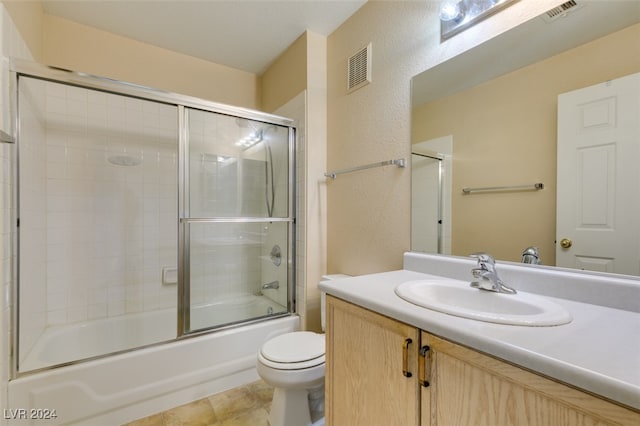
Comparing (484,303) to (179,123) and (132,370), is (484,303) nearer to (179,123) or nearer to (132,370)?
(132,370)

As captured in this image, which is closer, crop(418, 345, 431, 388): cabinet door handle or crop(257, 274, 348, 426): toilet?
crop(418, 345, 431, 388): cabinet door handle

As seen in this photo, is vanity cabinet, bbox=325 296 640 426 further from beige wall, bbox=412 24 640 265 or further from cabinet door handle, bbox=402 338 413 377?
beige wall, bbox=412 24 640 265

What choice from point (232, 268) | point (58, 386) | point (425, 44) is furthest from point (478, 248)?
point (58, 386)

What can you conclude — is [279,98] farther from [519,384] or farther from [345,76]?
[519,384]

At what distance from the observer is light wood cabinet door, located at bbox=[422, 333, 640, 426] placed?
49cm

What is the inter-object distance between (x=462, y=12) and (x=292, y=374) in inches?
73.3

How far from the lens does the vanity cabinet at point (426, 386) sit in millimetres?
522

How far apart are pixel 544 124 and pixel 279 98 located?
6.42 ft

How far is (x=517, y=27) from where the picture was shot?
1.07m

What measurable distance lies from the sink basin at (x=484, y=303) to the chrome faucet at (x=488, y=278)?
2 centimetres

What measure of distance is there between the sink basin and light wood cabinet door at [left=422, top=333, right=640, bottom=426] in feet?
0.38

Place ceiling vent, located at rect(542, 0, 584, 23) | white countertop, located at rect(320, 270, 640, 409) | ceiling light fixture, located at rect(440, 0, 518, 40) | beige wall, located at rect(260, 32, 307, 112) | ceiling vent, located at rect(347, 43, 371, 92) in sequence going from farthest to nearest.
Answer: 1. beige wall, located at rect(260, 32, 307, 112)
2. ceiling vent, located at rect(347, 43, 371, 92)
3. ceiling light fixture, located at rect(440, 0, 518, 40)
4. ceiling vent, located at rect(542, 0, 584, 23)
5. white countertop, located at rect(320, 270, 640, 409)

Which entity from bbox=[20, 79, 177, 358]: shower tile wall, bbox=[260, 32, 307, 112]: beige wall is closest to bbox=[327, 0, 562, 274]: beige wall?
bbox=[260, 32, 307, 112]: beige wall

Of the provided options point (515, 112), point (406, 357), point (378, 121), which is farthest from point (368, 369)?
point (378, 121)
